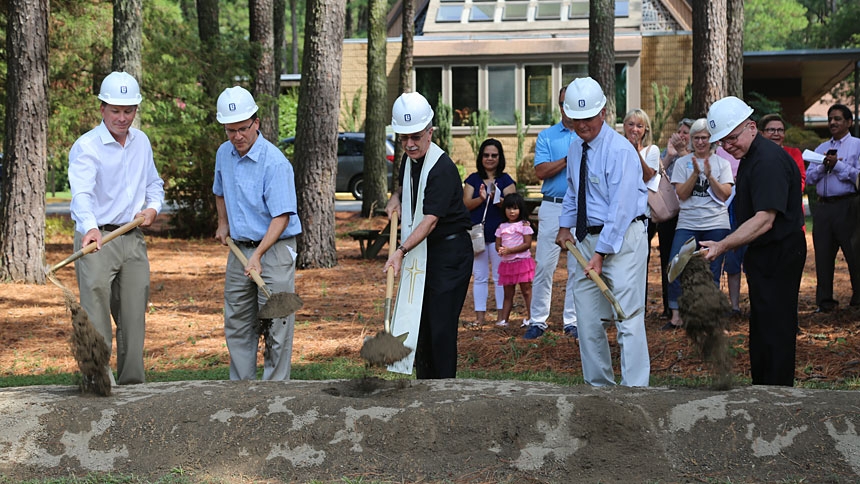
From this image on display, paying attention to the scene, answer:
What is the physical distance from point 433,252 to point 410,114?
915 millimetres

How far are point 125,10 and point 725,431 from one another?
471 inches

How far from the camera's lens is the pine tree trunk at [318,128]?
45.6 ft

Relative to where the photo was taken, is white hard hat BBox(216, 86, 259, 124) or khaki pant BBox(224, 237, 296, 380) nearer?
white hard hat BBox(216, 86, 259, 124)

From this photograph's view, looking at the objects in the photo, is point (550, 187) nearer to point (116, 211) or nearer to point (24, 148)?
point (116, 211)

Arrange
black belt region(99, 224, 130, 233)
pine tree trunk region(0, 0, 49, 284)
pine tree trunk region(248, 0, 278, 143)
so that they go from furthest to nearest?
pine tree trunk region(248, 0, 278, 143)
pine tree trunk region(0, 0, 49, 284)
black belt region(99, 224, 130, 233)

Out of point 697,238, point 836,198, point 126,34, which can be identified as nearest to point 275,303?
point 697,238

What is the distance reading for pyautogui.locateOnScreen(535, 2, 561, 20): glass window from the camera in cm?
2978

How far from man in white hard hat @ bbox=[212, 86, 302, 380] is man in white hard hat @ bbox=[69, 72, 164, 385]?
1.74 ft

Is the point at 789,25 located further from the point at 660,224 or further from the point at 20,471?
the point at 20,471

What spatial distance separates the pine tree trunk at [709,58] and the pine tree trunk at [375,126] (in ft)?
27.9

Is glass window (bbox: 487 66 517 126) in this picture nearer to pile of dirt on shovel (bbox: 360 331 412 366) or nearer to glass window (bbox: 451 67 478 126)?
glass window (bbox: 451 67 478 126)

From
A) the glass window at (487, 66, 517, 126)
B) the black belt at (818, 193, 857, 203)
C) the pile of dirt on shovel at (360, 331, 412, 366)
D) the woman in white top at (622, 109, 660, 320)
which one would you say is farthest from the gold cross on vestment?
the glass window at (487, 66, 517, 126)

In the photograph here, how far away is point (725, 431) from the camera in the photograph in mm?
4941

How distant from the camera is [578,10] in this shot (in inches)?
1176
